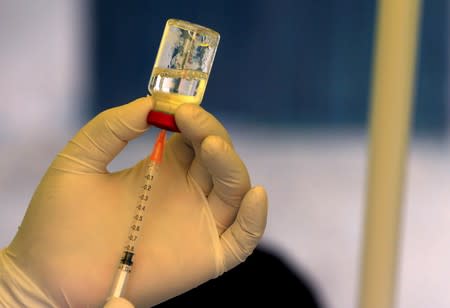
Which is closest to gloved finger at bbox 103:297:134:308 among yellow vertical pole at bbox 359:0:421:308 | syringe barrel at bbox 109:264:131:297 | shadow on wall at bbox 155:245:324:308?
syringe barrel at bbox 109:264:131:297

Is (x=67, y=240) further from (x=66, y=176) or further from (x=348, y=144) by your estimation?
(x=348, y=144)

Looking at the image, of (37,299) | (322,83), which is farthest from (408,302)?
(37,299)

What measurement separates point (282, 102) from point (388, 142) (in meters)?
1.15

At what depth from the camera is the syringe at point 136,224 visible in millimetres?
794

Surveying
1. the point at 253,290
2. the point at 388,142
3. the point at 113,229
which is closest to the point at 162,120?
the point at 113,229

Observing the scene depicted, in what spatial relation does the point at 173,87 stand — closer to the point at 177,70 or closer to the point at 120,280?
the point at 177,70

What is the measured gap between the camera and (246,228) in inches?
32.1

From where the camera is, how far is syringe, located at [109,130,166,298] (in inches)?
31.3

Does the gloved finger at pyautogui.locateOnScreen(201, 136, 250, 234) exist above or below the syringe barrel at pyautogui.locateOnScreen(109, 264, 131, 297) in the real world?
above

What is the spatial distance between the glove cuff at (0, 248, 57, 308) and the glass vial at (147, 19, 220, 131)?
0.29m

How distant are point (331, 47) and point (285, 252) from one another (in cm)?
75

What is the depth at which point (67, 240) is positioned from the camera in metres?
0.82

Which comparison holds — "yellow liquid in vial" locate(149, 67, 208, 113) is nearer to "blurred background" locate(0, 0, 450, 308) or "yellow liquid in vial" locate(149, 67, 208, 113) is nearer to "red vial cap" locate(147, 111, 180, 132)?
"red vial cap" locate(147, 111, 180, 132)

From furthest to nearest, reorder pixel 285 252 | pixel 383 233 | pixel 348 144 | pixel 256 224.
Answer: pixel 348 144 → pixel 285 252 → pixel 383 233 → pixel 256 224
